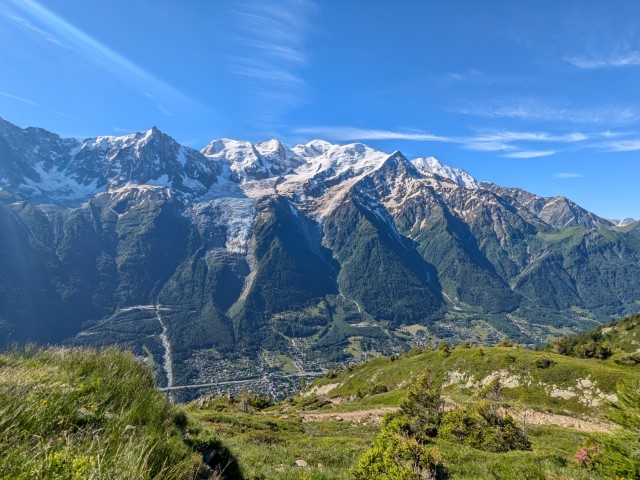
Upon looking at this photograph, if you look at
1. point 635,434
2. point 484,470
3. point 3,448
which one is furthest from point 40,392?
point 484,470


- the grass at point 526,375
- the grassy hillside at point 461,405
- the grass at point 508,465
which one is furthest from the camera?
the grass at point 526,375

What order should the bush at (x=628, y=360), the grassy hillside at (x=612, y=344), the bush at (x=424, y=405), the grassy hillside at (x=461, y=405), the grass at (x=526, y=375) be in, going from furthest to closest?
1. the grassy hillside at (x=612, y=344)
2. the bush at (x=628, y=360)
3. the grass at (x=526, y=375)
4. the bush at (x=424, y=405)
5. the grassy hillside at (x=461, y=405)

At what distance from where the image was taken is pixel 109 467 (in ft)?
13.5

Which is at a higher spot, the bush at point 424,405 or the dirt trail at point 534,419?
the bush at point 424,405

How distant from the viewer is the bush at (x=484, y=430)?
2097 cm

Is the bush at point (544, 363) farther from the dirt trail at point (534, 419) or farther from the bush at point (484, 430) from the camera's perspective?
the bush at point (484, 430)

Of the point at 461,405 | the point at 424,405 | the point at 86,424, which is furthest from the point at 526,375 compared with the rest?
the point at 86,424

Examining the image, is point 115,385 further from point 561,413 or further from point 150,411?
point 561,413

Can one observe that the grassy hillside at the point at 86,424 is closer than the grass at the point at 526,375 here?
Yes

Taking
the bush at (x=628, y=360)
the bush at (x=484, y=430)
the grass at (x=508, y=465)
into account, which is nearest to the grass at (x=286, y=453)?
the grass at (x=508, y=465)

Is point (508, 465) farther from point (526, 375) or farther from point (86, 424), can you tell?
point (526, 375)

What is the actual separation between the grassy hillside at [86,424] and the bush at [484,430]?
17.4 m

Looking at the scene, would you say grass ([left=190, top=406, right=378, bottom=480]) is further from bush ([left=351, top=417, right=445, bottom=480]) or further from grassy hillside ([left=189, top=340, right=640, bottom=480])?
bush ([left=351, top=417, right=445, bottom=480])

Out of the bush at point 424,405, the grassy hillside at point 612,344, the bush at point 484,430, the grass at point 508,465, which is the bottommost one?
the grassy hillside at point 612,344
